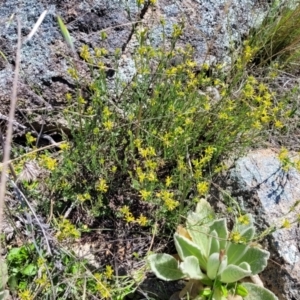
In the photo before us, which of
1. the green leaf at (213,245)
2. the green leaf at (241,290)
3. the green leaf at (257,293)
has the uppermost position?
the green leaf at (213,245)

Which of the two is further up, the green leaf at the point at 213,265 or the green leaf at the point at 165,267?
the green leaf at the point at 213,265

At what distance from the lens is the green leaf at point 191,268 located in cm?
194

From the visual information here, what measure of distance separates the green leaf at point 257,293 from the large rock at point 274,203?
0.10m

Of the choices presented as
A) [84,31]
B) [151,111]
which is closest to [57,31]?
[84,31]

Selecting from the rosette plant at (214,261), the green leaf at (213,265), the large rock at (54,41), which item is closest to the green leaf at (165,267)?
the rosette plant at (214,261)

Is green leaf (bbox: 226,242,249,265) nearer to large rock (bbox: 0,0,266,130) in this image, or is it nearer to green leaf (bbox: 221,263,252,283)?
green leaf (bbox: 221,263,252,283)

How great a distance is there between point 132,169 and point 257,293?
0.83 meters

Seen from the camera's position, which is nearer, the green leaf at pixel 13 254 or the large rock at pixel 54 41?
the green leaf at pixel 13 254

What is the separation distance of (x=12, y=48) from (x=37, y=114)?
0.37m

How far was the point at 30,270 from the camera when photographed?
6.58 ft

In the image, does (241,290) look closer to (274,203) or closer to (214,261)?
(214,261)

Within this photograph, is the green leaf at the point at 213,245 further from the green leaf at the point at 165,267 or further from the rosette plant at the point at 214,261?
the green leaf at the point at 165,267

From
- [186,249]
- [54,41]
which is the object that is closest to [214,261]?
[186,249]

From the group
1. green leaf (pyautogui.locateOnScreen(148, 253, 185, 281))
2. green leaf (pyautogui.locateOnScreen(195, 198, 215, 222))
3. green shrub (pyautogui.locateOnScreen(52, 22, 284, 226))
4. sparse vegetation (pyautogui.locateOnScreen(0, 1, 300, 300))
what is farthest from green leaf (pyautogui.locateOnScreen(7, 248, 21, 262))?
green leaf (pyautogui.locateOnScreen(195, 198, 215, 222))
